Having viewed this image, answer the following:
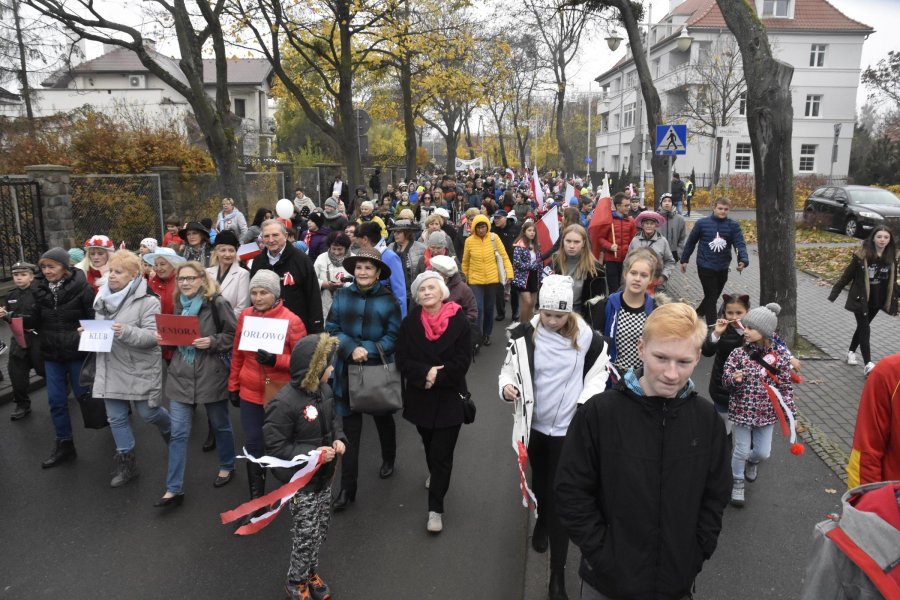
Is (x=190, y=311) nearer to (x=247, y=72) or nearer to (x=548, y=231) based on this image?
(x=548, y=231)

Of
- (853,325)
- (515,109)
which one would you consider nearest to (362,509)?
(853,325)

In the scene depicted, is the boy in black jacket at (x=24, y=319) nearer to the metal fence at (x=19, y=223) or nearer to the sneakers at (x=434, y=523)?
the sneakers at (x=434, y=523)

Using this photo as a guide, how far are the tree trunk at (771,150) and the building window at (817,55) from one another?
165ft

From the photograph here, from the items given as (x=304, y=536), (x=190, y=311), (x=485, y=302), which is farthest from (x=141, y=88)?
(x=304, y=536)

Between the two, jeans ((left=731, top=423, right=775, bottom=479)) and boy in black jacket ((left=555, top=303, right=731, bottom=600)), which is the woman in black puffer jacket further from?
jeans ((left=731, top=423, right=775, bottom=479))

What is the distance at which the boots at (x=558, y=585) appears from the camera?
379 cm

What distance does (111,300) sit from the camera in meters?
5.26

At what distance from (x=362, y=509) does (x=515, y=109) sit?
60680mm

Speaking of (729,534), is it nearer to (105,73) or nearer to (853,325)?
(853,325)

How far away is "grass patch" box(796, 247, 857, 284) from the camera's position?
15.3 meters

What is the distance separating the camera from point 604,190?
10477 millimetres

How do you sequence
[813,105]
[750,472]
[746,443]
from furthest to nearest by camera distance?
[813,105]
[750,472]
[746,443]

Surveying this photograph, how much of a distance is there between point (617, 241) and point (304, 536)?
6941 millimetres

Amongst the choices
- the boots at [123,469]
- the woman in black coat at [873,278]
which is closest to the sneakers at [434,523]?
the boots at [123,469]
